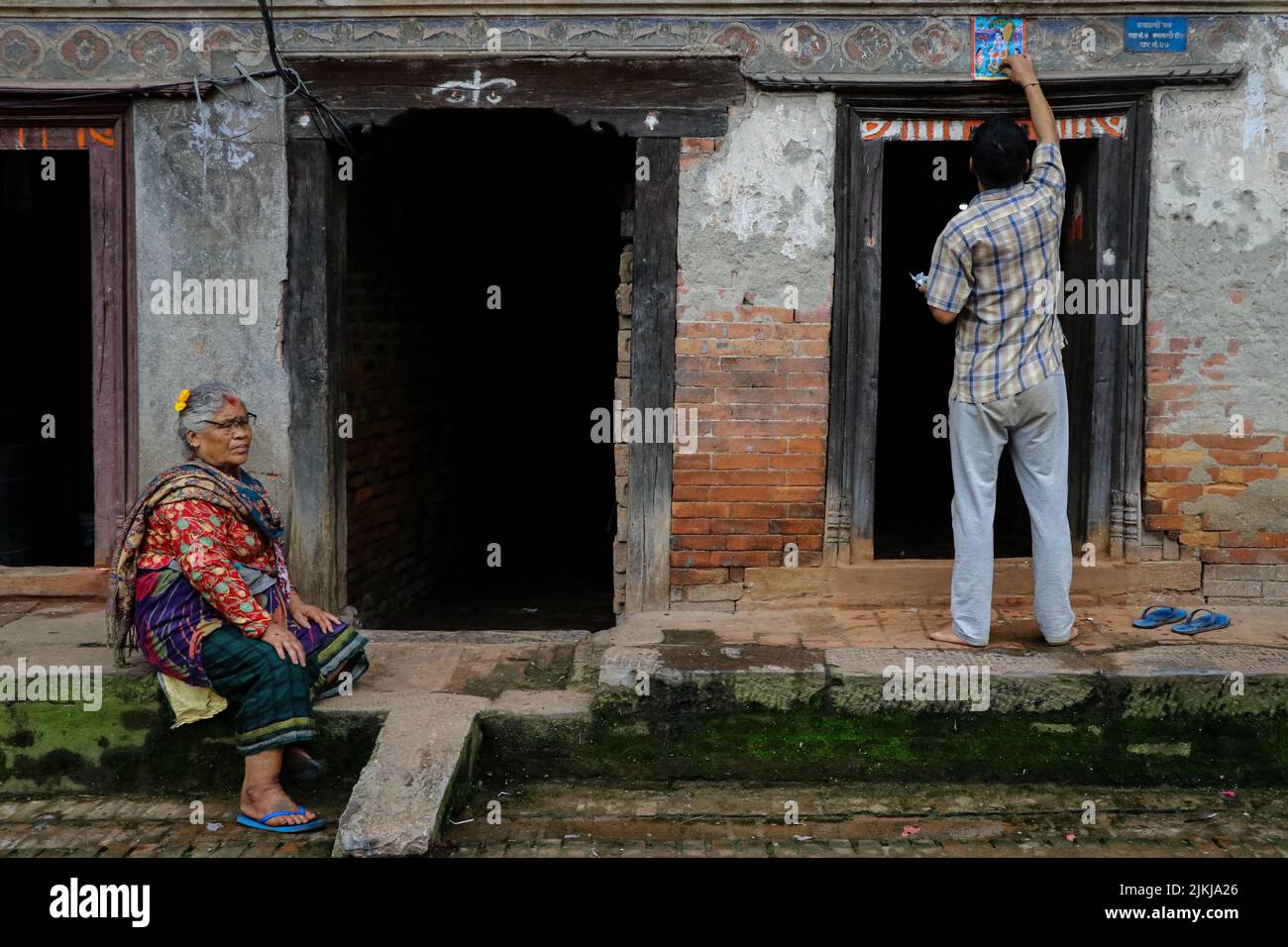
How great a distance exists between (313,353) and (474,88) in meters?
1.48

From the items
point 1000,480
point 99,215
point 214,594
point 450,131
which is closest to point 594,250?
point 450,131

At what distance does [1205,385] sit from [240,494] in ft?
14.5

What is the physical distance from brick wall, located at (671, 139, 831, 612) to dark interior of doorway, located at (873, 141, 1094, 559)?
87.8 inches

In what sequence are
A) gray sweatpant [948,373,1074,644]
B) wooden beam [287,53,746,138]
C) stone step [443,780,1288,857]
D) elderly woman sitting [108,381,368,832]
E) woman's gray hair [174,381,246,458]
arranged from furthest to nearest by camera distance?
wooden beam [287,53,746,138]
gray sweatpant [948,373,1074,644]
woman's gray hair [174,381,246,458]
elderly woman sitting [108,381,368,832]
stone step [443,780,1288,857]

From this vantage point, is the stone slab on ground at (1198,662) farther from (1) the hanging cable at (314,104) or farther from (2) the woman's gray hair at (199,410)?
(1) the hanging cable at (314,104)

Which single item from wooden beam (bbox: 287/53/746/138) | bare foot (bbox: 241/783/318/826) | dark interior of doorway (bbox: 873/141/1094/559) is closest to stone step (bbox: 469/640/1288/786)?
bare foot (bbox: 241/783/318/826)

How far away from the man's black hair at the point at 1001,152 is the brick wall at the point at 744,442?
112 centimetres

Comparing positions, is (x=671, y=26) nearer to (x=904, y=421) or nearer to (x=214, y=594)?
(x=214, y=594)

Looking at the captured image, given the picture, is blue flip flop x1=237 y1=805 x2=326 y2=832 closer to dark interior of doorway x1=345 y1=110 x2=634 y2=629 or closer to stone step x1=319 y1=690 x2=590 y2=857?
stone step x1=319 y1=690 x2=590 y2=857

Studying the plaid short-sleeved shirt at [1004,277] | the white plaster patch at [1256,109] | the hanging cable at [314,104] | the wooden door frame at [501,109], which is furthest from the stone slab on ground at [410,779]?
the white plaster patch at [1256,109]

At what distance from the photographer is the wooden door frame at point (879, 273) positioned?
19.9ft

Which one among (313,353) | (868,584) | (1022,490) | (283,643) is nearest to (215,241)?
(313,353)

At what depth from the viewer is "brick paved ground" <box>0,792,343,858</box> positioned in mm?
4668

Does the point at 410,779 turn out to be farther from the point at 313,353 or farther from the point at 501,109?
the point at 501,109
